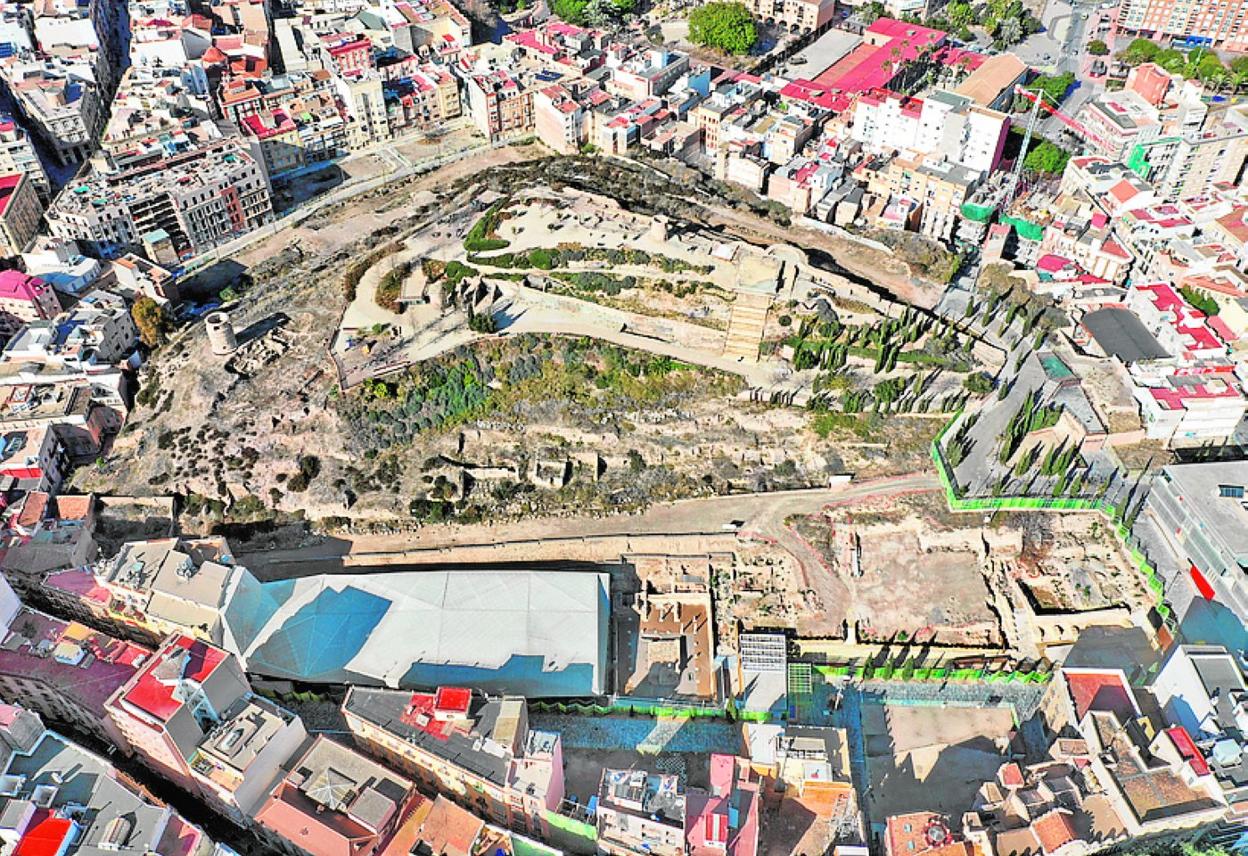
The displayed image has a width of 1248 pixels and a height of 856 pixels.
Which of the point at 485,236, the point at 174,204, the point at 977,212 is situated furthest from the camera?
the point at 174,204

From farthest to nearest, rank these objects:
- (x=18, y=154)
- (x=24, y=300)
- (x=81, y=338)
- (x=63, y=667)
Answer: (x=18, y=154) < (x=24, y=300) < (x=81, y=338) < (x=63, y=667)

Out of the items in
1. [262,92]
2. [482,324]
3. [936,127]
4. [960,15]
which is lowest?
[482,324]

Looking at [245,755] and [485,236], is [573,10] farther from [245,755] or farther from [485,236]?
[245,755]

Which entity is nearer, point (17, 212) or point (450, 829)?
point (450, 829)

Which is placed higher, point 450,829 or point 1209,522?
point 1209,522

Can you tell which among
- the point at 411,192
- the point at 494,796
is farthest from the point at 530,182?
the point at 494,796

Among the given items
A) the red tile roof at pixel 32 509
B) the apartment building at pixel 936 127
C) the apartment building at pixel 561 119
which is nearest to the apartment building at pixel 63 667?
the red tile roof at pixel 32 509

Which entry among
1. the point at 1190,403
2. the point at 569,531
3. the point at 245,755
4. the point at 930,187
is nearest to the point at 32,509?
the point at 245,755
